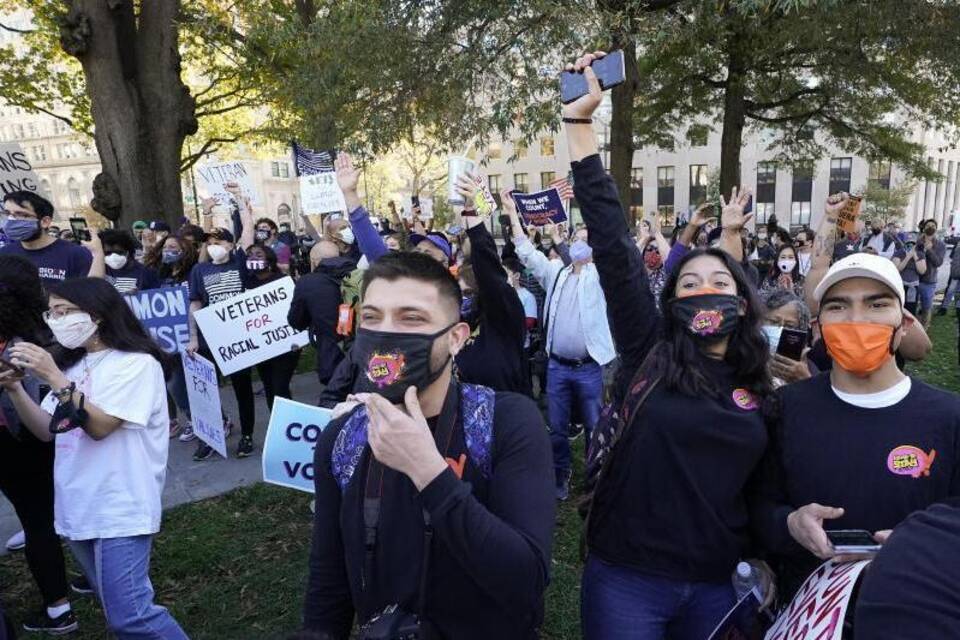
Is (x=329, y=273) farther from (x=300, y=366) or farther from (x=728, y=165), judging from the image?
(x=728, y=165)

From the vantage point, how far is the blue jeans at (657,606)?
203 cm

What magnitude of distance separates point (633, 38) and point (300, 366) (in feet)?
21.7

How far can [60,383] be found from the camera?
7.72ft

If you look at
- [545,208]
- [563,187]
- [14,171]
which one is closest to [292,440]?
[545,208]

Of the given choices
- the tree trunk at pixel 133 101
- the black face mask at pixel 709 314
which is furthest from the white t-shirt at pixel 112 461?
the tree trunk at pixel 133 101

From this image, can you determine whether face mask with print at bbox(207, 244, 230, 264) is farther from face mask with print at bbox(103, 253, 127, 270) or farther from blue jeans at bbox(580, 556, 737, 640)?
blue jeans at bbox(580, 556, 737, 640)

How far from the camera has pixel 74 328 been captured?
8.55 feet

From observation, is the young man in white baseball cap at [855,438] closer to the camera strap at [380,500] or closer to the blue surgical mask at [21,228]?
the camera strap at [380,500]

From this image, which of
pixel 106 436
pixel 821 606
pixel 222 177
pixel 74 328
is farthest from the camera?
pixel 222 177

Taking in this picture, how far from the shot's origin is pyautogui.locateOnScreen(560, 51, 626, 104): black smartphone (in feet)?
7.04

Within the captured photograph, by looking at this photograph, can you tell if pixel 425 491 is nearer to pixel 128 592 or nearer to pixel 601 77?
pixel 601 77

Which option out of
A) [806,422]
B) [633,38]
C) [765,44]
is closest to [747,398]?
[806,422]

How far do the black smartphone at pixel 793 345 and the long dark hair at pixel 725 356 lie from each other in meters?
0.59

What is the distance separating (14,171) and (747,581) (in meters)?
9.56
